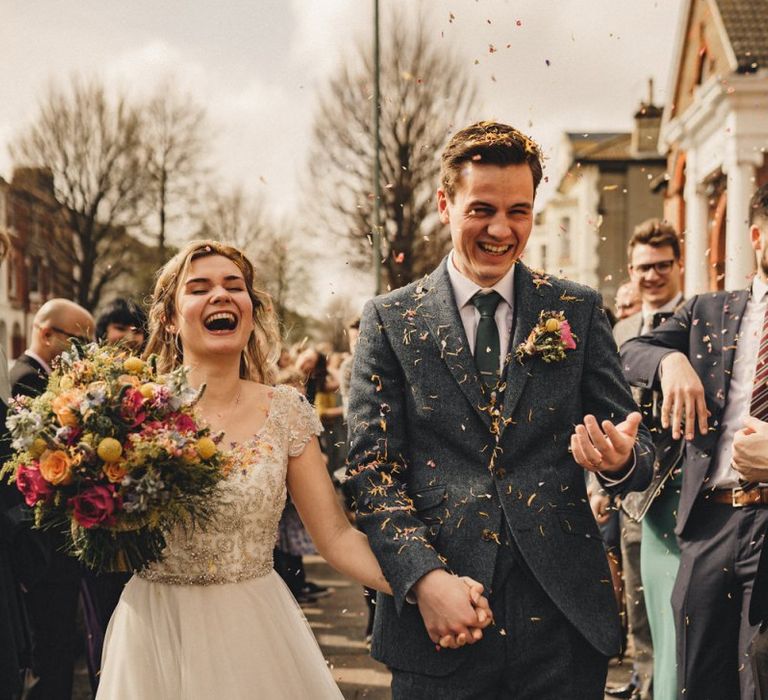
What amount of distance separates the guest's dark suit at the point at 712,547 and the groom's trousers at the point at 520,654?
1281 millimetres

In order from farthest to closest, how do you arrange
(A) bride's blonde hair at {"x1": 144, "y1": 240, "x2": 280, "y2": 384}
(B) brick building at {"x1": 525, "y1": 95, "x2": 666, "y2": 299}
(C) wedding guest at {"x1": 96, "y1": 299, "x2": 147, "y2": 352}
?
1. (B) brick building at {"x1": 525, "y1": 95, "x2": 666, "y2": 299}
2. (C) wedding guest at {"x1": 96, "y1": 299, "x2": 147, "y2": 352}
3. (A) bride's blonde hair at {"x1": 144, "y1": 240, "x2": 280, "y2": 384}

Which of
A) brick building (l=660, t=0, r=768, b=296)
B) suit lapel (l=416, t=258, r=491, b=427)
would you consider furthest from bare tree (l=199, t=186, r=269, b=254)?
suit lapel (l=416, t=258, r=491, b=427)

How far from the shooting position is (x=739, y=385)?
3.88 meters

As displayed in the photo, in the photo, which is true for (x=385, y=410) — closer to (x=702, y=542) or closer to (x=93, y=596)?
(x=702, y=542)

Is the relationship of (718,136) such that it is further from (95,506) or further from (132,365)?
(95,506)

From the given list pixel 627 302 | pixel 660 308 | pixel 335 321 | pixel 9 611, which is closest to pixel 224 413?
pixel 9 611

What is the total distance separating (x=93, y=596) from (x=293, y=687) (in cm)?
260

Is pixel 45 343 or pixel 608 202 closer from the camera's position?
pixel 45 343

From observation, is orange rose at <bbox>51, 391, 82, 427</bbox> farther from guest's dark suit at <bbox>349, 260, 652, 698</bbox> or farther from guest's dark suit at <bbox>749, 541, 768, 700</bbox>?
guest's dark suit at <bbox>749, 541, 768, 700</bbox>

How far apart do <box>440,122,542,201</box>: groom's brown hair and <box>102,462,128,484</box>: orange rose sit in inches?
51.3

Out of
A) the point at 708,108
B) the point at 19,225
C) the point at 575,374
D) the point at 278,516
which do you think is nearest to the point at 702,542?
the point at 575,374

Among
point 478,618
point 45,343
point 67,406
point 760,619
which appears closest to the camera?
point 478,618

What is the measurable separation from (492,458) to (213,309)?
1.17 metres

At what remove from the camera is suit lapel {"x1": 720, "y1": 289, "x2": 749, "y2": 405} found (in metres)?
3.91
